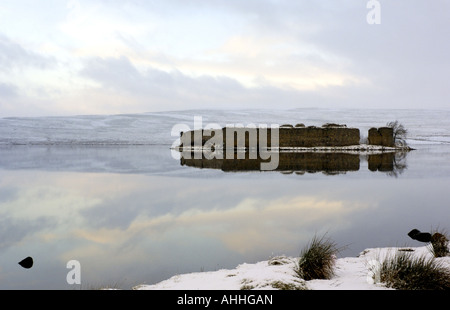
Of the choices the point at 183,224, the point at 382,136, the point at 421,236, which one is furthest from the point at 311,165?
the point at 382,136

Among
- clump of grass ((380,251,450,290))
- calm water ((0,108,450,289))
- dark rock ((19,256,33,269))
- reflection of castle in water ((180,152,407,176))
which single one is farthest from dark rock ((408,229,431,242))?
reflection of castle in water ((180,152,407,176))

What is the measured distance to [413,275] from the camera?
194 inches

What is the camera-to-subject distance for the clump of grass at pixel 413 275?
4.84m

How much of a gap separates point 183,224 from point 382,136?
4994cm

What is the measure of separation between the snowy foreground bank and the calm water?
72 centimetres

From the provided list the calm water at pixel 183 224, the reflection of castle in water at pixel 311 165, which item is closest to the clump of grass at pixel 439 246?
the calm water at pixel 183 224

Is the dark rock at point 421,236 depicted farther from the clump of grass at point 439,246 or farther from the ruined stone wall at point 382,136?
the ruined stone wall at point 382,136

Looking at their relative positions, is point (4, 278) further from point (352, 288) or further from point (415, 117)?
point (415, 117)

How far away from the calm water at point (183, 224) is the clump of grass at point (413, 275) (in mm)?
2247

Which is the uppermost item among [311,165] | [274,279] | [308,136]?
[308,136]

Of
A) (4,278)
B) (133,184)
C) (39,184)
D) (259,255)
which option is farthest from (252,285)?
(39,184)

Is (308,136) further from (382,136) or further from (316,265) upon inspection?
(316,265)

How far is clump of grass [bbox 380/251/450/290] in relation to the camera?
4844 mm

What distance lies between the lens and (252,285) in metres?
4.90
